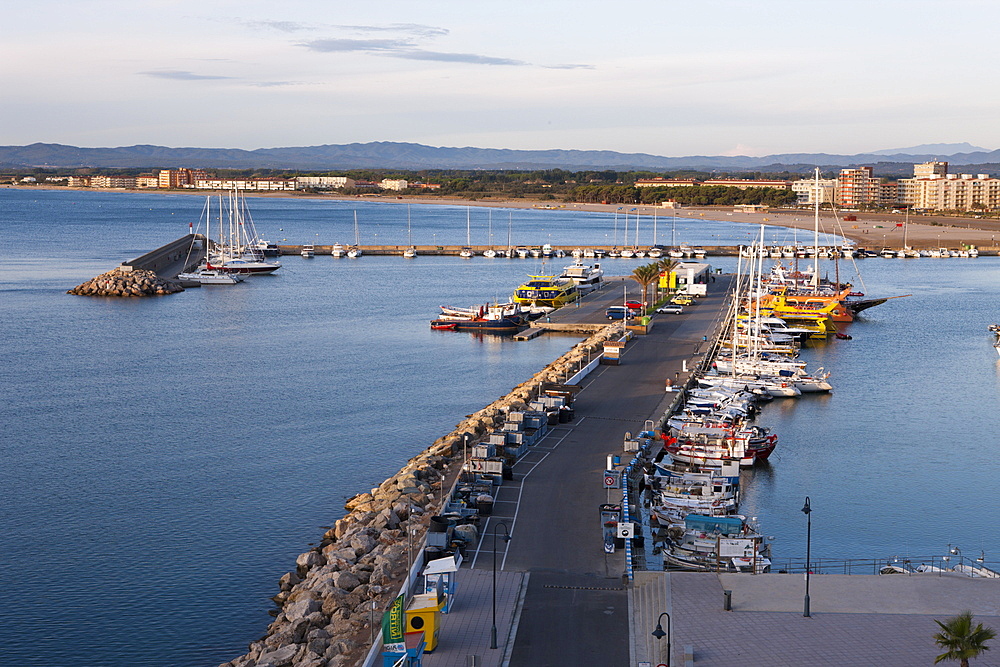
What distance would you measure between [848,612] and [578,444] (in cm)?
997

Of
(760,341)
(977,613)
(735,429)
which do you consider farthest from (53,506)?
(760,341)

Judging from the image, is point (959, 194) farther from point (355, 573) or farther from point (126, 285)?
point (355, 573)

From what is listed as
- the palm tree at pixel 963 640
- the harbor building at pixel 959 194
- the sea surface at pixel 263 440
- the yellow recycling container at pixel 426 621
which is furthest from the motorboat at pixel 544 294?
the harbor building at pixel 959 194

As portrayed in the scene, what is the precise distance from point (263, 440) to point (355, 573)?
11.8m

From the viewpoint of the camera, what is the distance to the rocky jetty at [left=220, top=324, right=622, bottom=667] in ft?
47.6

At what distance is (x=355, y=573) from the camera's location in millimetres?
16844

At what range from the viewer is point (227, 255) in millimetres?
77125

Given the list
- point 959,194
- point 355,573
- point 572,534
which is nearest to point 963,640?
point 572,534

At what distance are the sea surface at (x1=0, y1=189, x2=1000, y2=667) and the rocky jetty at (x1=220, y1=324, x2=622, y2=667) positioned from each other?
78 cm

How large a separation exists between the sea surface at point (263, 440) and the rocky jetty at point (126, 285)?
4.65 ft

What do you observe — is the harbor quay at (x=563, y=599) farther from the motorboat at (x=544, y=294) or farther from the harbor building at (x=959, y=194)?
the harbor building at (x=959, y=194)

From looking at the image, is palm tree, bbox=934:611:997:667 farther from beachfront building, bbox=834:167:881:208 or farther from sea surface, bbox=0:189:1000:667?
beachfront building, bbox=834:167:881:208

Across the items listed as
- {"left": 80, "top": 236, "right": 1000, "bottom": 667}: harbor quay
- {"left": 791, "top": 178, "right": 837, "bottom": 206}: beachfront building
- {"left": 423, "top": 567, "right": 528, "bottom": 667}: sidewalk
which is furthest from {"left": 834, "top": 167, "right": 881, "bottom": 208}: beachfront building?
{"left": 423, "top": 567, "right": 528, "bottom": 667}: sidewalk

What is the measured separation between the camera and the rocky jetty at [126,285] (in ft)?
198
